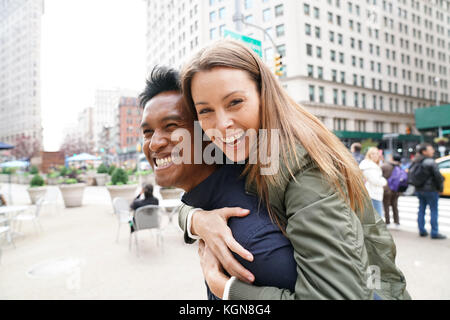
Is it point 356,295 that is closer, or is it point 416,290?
point 356,295

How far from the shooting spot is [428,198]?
17.0 feet

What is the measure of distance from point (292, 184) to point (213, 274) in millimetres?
391

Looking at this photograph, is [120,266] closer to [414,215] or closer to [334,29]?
[334,29]

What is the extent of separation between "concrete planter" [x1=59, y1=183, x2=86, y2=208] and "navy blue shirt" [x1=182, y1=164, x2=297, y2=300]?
11.5 meters

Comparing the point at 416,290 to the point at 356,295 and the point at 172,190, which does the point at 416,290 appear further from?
the point at 172,190

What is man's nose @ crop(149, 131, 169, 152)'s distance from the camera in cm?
88

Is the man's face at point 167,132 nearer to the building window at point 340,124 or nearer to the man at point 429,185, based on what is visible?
the man at point 429,185

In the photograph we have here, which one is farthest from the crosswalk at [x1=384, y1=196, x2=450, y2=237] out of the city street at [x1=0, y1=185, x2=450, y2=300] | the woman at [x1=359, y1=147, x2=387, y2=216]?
the woman at [x1=359, y1=147, x2=387, y2=216]

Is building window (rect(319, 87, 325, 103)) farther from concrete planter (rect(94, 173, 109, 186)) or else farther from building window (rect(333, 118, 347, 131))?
concrete planter (rect(94, 173, 109, 186))

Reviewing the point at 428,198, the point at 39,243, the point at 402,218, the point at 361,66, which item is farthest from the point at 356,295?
the point at 402,218

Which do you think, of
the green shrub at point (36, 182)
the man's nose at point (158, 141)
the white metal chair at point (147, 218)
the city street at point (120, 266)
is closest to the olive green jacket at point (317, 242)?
the man's nose at point (158, 141)

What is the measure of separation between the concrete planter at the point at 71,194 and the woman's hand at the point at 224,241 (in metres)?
11.5

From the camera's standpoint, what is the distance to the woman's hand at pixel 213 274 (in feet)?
2.52
